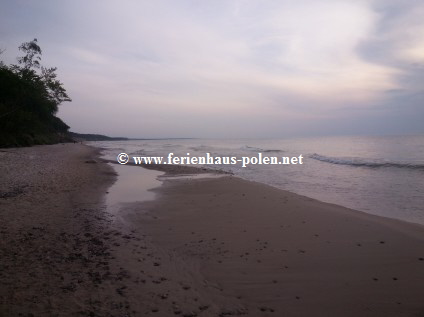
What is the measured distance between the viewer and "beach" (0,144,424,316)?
3.80 metres

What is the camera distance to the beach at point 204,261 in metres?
3.80

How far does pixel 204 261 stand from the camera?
5355 millimetres

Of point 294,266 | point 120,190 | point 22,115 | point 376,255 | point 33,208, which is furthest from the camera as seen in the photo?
point 22,115

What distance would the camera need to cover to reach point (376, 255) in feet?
18.3

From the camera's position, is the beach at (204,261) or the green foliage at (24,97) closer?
the beach at (204,261)

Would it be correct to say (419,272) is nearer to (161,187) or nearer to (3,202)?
(3,202)

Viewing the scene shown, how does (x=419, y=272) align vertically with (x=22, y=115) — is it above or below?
below

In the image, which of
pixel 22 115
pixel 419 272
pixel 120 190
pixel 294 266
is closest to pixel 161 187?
pixel 120 190

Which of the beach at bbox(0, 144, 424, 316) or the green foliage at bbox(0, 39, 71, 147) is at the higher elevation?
the green foliage at bbox(0, 39, 71, 147)

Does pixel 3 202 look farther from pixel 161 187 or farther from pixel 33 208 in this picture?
pixel 161 187

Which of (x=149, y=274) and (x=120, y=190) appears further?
(x=120, y=190)

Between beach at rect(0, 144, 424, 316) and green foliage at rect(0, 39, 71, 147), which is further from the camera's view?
green foliage at rect(0, 39, 71, 147)

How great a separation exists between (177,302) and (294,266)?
2246mm

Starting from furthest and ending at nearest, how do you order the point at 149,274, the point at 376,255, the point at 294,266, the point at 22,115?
the point at 22,115, the point at 376,255, the point at 294,266, the point at 149,274
